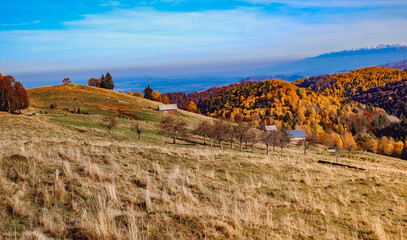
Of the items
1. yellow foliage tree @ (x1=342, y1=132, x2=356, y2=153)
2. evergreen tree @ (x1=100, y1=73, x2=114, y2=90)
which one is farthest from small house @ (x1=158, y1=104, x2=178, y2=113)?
yellow foliage tree @ (x1=342, y1=132, x2=356, y2=153)

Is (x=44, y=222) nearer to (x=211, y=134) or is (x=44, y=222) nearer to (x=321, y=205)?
(x=321, y=205)

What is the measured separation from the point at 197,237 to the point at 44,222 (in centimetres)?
383

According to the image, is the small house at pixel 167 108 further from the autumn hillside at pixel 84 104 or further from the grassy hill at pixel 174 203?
the grassy hill at pixel 174 203

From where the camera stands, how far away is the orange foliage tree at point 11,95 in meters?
57.2

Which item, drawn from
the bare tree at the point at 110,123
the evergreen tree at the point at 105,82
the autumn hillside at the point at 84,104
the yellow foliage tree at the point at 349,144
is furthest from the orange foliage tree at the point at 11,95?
the yellow foliage tree at the point at 349,144

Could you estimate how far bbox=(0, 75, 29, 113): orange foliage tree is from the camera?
57.2 metres

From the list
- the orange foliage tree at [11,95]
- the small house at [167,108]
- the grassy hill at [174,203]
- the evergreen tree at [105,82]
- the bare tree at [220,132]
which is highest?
the evergreen tree at [105,82]

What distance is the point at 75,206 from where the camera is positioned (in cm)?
701

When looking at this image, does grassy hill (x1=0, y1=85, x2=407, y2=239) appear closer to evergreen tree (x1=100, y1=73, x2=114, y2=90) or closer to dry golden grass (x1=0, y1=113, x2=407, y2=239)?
dry golden grass (x1=0, y1=113, x2=407, y2=239)

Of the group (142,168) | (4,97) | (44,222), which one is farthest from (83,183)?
(4,97)

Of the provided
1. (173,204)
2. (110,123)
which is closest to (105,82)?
(110,123)

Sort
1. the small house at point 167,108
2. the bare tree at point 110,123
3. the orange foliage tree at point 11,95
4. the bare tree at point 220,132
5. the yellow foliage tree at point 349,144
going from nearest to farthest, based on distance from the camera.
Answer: the bare tree at point 110,123
the bare tree at point 220,132
the orange foliage tree at point 11,95
the yellow foliage tree at point 349,144
the small house at point 167,108

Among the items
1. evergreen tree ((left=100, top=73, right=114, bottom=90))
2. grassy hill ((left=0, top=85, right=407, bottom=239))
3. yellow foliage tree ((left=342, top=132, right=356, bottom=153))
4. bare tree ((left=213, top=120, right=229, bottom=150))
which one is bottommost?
yellow foliage tree ((left=342, top=132, right=356, bottom=153))

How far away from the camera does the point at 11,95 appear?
2271 inches
